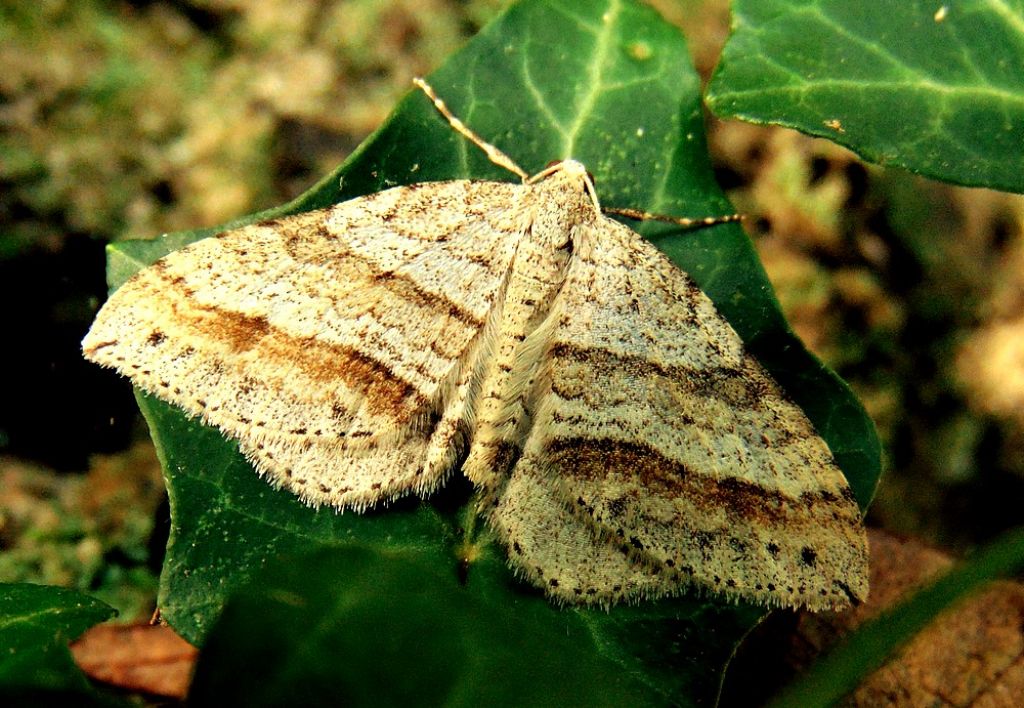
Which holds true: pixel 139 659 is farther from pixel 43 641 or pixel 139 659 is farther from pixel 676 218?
pixel 676 218

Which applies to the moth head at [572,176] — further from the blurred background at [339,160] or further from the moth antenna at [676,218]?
the blurred background at [339,160]

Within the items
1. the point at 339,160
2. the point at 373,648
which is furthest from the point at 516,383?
the point at 339,160

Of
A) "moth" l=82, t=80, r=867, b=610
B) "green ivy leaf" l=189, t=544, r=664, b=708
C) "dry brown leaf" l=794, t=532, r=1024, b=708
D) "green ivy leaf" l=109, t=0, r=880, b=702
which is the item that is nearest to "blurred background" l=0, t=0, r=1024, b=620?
"dry brown leaf" l=794, t=532, r=1024, b=708

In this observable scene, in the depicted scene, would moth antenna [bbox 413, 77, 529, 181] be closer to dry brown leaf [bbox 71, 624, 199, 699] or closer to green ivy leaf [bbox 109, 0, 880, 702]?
green ivy leaf [bbox 109, 0, 880, 702]

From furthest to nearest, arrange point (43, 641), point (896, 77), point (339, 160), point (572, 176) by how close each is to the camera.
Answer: point (339, 160)
point (572, 176)
point (896, 77)
point (43, 641)

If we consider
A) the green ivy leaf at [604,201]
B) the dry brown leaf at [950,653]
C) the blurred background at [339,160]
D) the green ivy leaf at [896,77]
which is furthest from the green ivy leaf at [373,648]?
the blurred background at [339,160]

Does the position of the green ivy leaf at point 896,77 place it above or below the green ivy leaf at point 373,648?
above

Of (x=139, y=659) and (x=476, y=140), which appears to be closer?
(x=476, y=140)

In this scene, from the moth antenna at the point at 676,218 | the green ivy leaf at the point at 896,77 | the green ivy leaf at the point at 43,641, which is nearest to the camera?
the green ivy leaf at the point at 43,641
